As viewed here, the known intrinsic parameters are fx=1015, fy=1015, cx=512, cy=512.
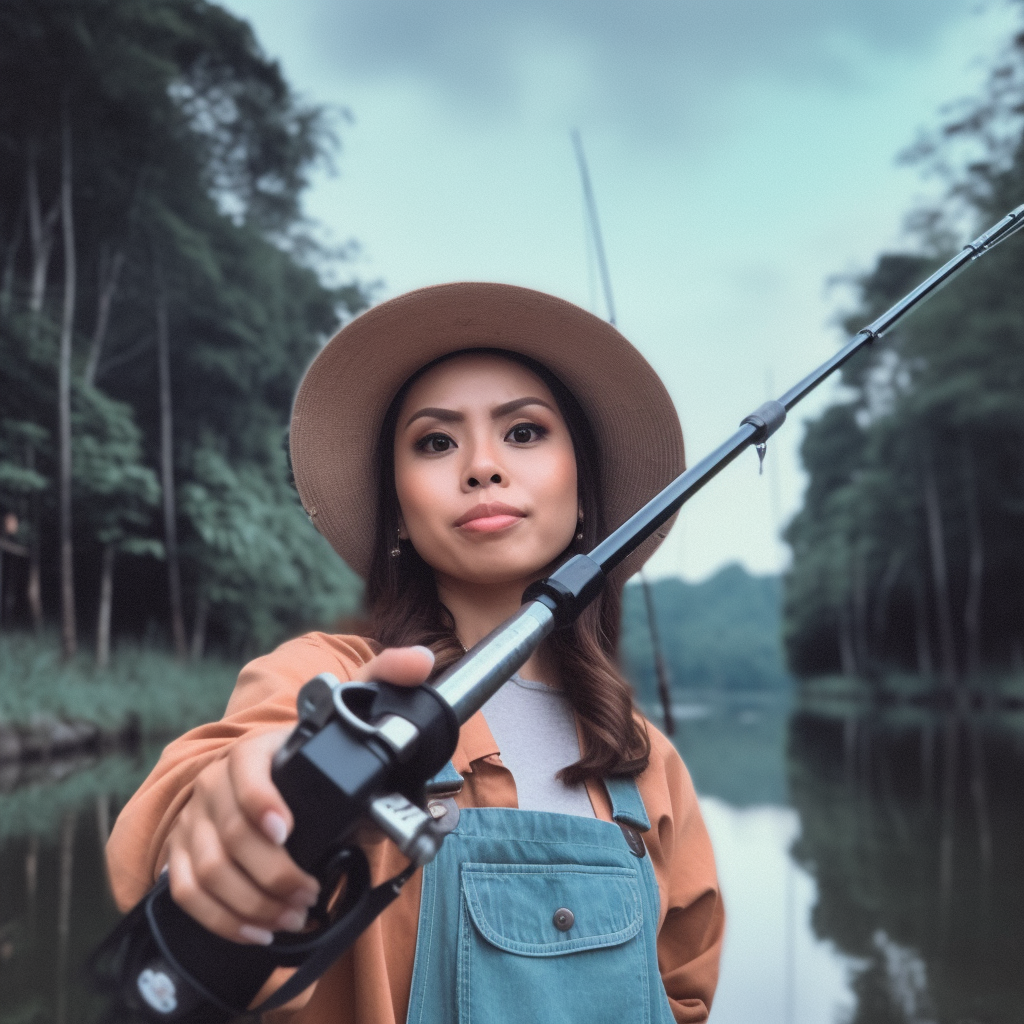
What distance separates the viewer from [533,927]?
127 centimetres

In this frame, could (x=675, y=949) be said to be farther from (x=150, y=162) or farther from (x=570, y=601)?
(x=150, y=162)

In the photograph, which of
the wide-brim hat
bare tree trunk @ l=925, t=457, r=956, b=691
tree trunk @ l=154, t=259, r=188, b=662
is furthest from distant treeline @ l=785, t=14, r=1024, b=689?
the wide-brim hat

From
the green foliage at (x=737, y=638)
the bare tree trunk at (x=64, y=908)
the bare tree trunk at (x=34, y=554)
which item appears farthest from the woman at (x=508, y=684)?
the green foliage at (x=737, y=638)

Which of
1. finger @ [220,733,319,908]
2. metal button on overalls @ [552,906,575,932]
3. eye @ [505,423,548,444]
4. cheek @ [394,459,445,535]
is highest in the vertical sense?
eye @ [505,423,548,444]

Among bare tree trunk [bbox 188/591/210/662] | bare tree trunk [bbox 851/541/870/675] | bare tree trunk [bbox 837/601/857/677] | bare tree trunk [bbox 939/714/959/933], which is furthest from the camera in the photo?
bare tree trunk [bbox 837/601/857/677]

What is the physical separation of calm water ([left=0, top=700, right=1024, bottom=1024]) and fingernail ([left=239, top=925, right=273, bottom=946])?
13cm

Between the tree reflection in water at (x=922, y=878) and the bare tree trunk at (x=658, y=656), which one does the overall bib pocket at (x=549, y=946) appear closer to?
the bare tree trunk at (x=658, y=656)

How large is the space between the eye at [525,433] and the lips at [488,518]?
0.46 feet

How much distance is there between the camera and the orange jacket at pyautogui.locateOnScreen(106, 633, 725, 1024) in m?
1.07

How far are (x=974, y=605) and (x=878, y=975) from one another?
1886 centimetres

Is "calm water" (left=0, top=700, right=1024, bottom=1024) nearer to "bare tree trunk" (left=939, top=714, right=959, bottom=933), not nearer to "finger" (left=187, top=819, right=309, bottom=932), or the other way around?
"bare tree trunk" (left=939, top=714, right=959, bottom=933)

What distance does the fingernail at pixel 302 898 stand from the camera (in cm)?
78

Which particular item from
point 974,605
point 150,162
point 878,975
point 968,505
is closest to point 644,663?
point 878,975

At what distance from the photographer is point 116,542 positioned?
12164 mm
